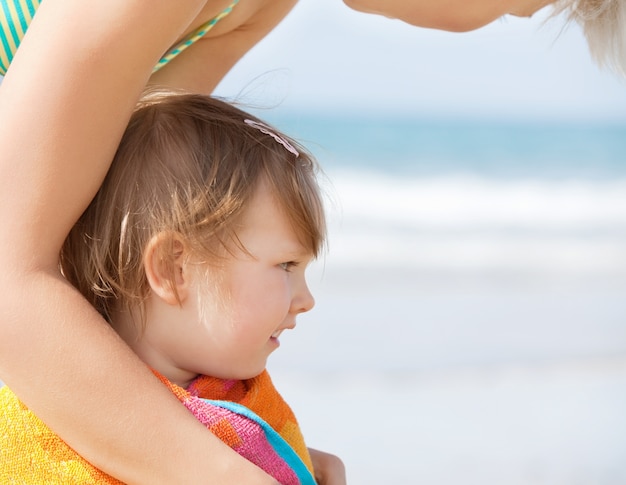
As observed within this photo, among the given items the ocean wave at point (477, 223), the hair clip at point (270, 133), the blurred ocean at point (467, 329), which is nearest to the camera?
the hair clip at point (270, 133)

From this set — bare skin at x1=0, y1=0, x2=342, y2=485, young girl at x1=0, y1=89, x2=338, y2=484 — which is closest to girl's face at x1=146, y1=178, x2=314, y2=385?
young girl at x1=0, y1=89, x2=338, y2=484

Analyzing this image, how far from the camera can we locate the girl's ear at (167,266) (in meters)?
1.25

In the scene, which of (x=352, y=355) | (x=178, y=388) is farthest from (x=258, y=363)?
(x=352, y=355)

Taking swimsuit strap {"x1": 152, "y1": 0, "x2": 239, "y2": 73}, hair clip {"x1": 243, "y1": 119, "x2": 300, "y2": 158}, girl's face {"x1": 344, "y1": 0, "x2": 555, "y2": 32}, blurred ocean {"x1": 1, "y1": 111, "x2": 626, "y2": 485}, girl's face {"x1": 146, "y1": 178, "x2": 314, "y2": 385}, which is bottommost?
blurred ocean {"x1": 1, "y1": 111, "x2": 626, "y2": 485}

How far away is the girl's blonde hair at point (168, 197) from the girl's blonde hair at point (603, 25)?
2.98 feet

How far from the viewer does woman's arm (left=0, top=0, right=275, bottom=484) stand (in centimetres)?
109

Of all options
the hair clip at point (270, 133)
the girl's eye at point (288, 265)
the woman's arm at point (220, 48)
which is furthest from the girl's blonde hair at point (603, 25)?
the girl's eye at point (288, 265)

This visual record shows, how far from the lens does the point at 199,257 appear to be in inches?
50.0

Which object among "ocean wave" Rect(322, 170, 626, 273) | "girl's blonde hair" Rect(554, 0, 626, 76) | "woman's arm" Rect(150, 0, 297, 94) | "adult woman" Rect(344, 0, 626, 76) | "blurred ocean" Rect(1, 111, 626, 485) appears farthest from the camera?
"ocean wave" Rect(322, 170, 626, 273)

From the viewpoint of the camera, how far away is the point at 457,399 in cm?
382

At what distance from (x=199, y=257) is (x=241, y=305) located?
3.4 inches

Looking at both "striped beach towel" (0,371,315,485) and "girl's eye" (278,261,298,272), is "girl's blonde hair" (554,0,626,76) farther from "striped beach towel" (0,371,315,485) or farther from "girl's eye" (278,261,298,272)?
"striped beach towel" (0,371,315,485)

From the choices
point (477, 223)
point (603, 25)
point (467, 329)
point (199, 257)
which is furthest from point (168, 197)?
point (477, 223)

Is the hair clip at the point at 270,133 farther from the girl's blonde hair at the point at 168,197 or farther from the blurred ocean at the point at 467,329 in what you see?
the blurred ocean at the point at 467,329
